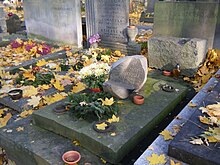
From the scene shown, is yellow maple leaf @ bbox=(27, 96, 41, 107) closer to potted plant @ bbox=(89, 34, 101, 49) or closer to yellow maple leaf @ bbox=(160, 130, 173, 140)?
yellow maple leaf @ bbox=(160, 130, 173, 140)

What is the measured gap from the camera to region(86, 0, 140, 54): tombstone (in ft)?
21.3

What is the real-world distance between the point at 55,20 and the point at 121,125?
6050 mm

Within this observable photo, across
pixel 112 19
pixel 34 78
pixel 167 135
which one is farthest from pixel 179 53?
pixel 34 78

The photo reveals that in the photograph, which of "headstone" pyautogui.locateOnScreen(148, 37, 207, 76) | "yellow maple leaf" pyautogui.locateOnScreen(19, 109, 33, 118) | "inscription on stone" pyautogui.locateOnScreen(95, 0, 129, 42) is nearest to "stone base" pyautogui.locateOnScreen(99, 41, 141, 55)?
"inscription on stone" pyautogui.locateOnScreen(95, 0, 129, 42)

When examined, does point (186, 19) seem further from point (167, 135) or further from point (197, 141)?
point (197, 141)

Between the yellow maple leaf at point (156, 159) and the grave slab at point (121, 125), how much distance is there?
0.47 meters

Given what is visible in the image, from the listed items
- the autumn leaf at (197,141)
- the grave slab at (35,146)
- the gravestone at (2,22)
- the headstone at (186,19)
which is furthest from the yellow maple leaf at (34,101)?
the gravestone at (2,22)

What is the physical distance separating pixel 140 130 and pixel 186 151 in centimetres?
95

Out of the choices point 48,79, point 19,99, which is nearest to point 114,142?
point 19,99

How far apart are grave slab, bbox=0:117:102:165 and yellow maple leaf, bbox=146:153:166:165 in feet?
2.31

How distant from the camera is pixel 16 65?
5895 millimetres

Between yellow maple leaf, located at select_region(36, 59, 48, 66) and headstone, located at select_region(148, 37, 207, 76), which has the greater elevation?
headstone, located at select_region(148, 37, 207, 76)

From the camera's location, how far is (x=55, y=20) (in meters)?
8.09

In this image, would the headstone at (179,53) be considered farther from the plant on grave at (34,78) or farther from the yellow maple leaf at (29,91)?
the yellow maple leaf at (29,91)
